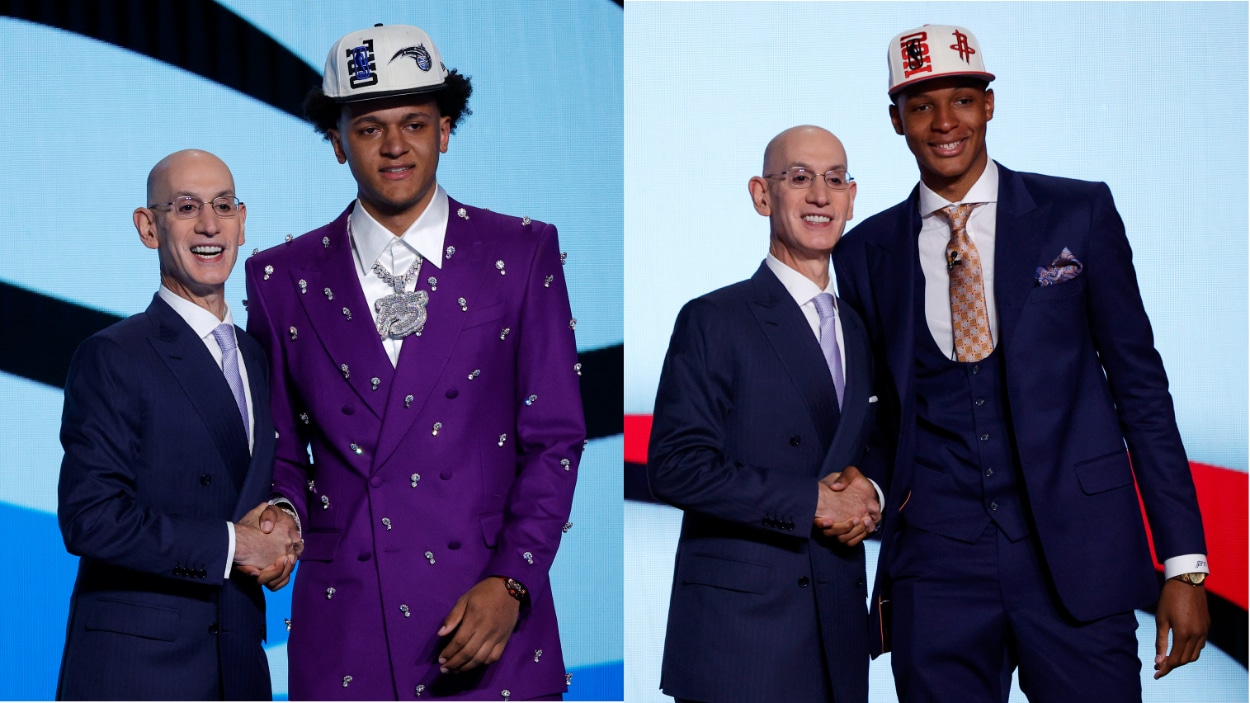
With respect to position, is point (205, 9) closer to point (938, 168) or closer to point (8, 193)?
point (8, 193)

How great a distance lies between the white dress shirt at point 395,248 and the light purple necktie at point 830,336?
855 millimetres

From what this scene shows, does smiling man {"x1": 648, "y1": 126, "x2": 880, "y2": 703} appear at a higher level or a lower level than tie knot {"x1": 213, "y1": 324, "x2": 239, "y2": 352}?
lower

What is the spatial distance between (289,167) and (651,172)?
1.12 meters

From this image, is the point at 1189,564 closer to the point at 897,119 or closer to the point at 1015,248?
the point at 1015,248

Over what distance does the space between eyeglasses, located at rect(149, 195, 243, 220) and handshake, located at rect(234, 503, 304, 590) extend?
65cm

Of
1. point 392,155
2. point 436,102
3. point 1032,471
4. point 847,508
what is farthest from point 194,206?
point 1032,471

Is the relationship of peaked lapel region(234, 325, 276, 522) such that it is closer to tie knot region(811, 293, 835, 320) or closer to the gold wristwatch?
tie knot region(811, 293, 835, 320)

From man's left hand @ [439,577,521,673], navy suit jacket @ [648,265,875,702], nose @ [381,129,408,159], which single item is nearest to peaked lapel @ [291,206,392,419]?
nose @ [381,129,408,159]

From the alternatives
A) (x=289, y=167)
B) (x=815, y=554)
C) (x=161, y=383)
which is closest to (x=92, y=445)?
(x=161, y=383)

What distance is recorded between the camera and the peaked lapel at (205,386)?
3041 mm

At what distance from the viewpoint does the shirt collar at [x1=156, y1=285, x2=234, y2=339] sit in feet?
10.3

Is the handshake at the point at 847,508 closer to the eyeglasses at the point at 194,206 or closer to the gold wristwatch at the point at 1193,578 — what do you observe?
the gold wristwatch at the point at 1193,578

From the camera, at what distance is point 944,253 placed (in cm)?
344

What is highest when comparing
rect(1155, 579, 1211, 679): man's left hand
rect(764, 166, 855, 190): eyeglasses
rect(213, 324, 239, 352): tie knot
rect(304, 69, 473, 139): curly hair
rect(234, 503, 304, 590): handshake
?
rect(304, 69, 473, 139): curly hair
